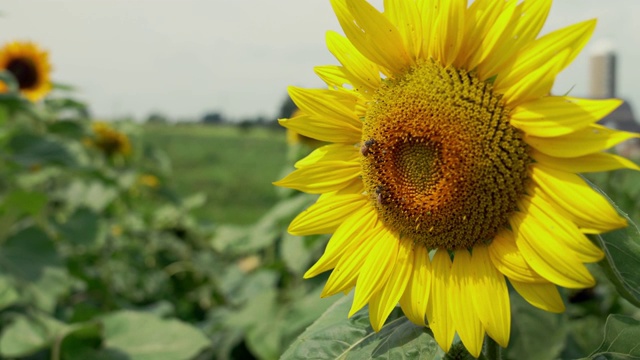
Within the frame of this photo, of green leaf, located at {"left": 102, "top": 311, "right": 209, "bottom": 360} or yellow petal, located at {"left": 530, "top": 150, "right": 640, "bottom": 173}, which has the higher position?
yellow petal, located at {"left": 530, "top": 150, "right": 640, "bottom": 173}

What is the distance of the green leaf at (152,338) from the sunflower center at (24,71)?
2978 mm

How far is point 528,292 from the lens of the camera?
1066 millimetres

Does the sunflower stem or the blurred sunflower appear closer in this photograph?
the sunflower stem

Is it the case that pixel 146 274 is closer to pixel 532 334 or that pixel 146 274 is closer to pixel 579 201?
pixel 532 334

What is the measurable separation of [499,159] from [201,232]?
3.79 meters

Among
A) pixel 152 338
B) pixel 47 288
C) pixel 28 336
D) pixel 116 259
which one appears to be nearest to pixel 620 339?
pixel 152 338

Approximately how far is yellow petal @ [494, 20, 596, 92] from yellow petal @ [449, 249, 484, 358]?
0.96 feet

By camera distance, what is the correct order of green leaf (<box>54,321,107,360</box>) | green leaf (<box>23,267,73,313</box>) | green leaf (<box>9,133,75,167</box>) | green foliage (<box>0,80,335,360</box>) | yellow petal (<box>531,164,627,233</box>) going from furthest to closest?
green leaf (<box>9,133,75,167</box>)
green leaf (<box>23,267,73,313</box>)
green foliage (<box>0,80,335,360</box>)
green leaf (<box>54,321,107,360</box>)
yellow petal (<box>531,164,627,233</box>)

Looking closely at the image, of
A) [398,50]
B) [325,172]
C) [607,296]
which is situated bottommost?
[607,296]

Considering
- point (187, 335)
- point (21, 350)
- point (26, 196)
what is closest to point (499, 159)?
point (187, 335)

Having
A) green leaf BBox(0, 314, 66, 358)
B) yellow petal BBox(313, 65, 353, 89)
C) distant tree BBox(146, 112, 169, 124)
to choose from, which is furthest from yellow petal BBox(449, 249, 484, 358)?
distant tree BBox(146, 112, 169, 124)

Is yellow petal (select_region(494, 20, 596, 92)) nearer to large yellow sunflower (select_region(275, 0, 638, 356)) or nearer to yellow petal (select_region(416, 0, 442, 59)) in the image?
large yellow sunflower (select_region(275, 0, 638, 356))

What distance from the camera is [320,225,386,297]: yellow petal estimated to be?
1.18 meters

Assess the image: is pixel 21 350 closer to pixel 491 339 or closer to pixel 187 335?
pixel 187 335
